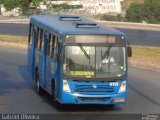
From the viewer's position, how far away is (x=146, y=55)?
33.9 meters

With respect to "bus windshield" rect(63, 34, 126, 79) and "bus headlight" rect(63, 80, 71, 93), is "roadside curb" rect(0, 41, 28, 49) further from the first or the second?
"bus headlight" rect(63, 80, 71, 93)

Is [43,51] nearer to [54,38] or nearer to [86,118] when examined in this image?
[54,38]

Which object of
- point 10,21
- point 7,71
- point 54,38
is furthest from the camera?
point 10,21

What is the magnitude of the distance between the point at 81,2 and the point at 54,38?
208ft

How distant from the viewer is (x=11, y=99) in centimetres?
1947

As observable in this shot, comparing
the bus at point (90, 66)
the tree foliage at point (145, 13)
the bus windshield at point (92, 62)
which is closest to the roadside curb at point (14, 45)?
the bus at point (90, 66)

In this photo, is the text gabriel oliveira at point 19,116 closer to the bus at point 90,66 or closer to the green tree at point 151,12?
the bus at point 90,66

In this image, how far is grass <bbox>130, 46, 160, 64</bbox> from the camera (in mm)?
31513

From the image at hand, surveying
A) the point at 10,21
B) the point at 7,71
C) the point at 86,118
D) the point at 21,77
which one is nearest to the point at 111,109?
the point at 86,118

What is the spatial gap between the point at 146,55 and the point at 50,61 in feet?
51.1

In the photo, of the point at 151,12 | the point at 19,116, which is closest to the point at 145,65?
the point at 19,116

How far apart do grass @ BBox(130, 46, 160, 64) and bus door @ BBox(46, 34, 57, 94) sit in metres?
12.0

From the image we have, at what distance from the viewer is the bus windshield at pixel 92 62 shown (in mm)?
17344

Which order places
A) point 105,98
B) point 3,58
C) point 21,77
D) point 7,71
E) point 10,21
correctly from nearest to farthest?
point 105,98, point 21,77, point 7,71, point 3,58, point 10,21
